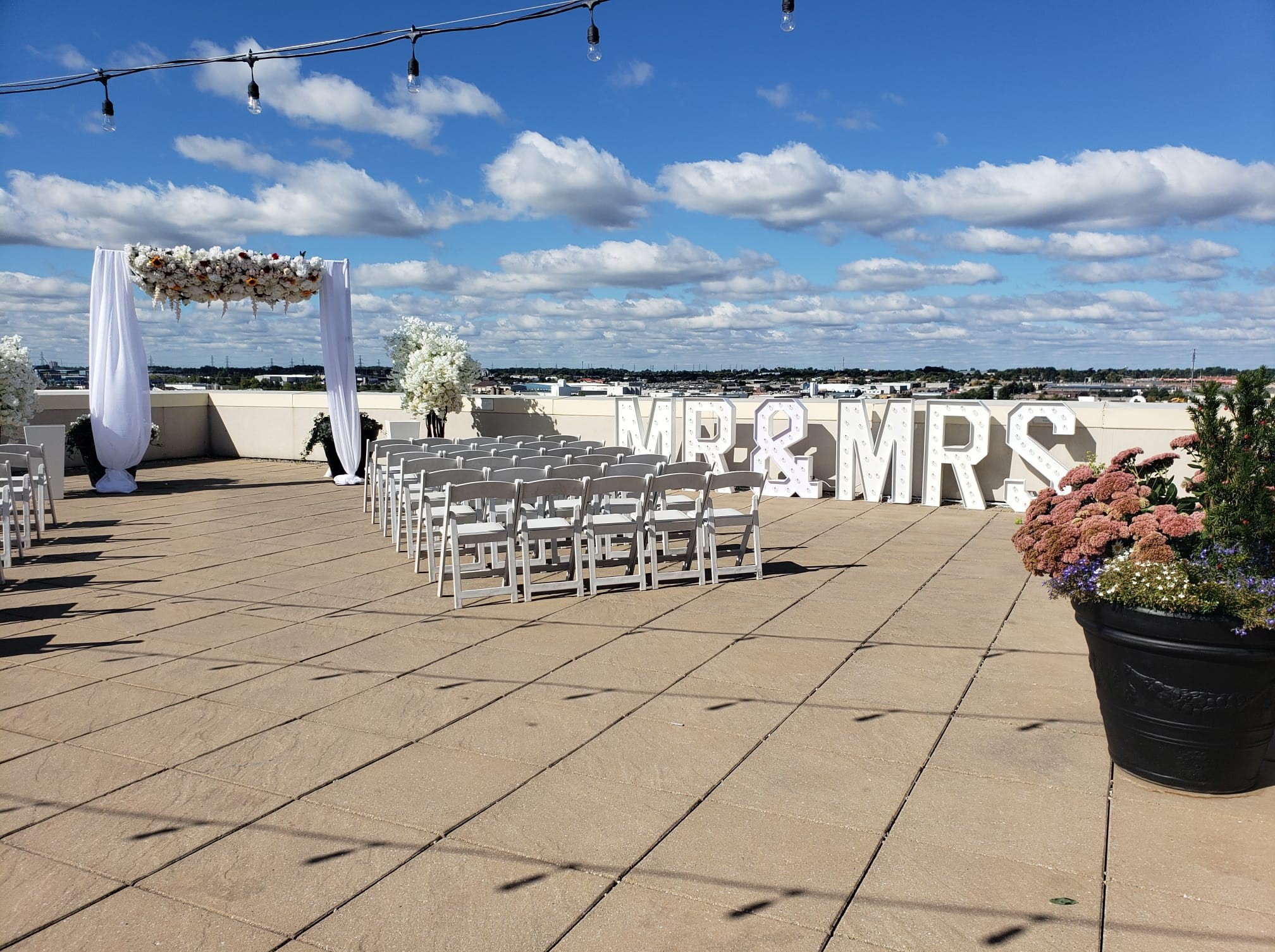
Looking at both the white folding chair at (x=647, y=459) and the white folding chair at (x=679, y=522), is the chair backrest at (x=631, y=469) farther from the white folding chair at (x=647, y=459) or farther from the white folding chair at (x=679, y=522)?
the white folding chair at (x=679, y=522)

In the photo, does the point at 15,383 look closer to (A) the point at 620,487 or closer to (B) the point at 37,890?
(A) the point at 620,487

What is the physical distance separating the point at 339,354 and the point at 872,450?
26.5 feet

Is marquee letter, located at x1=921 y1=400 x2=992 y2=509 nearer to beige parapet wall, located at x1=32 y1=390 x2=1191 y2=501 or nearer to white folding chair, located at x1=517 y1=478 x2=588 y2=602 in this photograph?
beige parapet wall, located at x1=32 y1=390 x2=1191 y2=501

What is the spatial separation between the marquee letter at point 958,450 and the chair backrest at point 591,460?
469 centimetres

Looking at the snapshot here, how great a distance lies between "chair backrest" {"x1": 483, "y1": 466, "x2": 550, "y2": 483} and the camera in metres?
8.13

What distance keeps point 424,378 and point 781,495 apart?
619cm

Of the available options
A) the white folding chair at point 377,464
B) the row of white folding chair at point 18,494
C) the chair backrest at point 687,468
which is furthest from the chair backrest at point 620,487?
the row of white folding chair at point 18,494

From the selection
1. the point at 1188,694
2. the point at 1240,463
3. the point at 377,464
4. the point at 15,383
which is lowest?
the point at 1188,694

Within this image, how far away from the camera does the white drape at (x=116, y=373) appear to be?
43.5ft

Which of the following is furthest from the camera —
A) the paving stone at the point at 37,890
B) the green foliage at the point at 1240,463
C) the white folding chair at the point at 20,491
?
the white folding chair at the point at 20,491

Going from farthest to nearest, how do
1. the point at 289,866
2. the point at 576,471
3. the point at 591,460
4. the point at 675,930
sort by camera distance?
the point at 591,460 → the point at 576,471 → the point at 289,866 → the point at 675,930

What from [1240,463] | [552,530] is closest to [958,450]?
[552,530]

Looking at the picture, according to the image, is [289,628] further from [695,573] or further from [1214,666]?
[1214,666]

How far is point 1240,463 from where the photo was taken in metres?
3.65
